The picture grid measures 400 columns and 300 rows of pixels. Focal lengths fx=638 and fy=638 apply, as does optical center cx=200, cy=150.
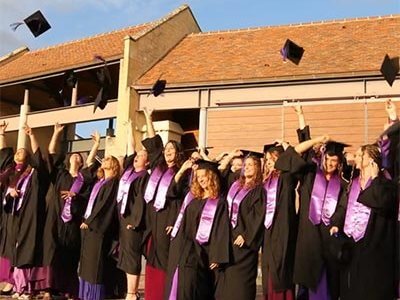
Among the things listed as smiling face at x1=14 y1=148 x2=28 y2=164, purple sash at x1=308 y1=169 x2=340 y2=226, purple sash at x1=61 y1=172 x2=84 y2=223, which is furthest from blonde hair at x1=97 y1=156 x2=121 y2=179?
purple sash at x1=308 y1=169 x2=340 y2=226

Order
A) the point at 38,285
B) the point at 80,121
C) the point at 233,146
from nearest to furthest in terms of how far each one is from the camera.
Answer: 1. the point at 38,285
2. the point at 233,146
3. the point at 80,121

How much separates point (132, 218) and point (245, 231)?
1.50 m

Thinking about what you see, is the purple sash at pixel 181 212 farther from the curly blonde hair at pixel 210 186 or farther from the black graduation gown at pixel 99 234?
the black graduation gown at pixel 99 234

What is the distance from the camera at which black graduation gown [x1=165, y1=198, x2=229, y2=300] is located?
526cm

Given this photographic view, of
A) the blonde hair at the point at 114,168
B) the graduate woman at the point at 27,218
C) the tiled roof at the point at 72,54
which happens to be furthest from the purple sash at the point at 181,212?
the tiled roof at the point at 72,54

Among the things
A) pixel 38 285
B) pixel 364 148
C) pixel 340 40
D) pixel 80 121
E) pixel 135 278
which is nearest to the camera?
pixel 364 148

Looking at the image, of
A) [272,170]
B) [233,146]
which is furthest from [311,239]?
[233,146]

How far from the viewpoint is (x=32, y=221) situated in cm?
698

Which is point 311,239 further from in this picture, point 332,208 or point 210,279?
point 210,279

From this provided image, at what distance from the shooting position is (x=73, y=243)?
6965 mm

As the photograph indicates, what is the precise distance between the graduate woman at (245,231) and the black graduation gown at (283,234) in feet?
0.33

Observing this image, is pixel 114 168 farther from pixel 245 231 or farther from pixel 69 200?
pixel 245 231

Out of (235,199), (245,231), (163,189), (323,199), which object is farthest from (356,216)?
(163,189)

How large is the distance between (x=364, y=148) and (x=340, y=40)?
1332cm
